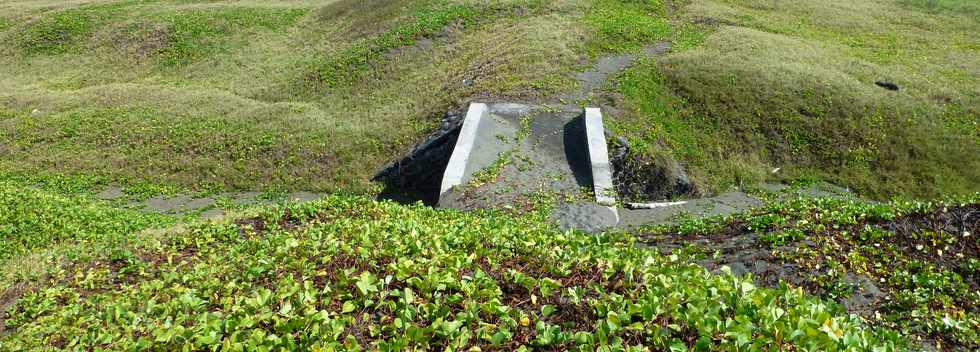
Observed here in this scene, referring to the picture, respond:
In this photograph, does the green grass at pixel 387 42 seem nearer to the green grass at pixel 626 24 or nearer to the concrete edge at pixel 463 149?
the green grass at pixel 626 24

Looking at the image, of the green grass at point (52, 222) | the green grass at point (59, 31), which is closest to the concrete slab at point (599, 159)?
the green grass at point (52, 222)

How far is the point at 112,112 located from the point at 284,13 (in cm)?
1492

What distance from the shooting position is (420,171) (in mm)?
16125

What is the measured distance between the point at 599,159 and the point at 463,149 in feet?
10.8

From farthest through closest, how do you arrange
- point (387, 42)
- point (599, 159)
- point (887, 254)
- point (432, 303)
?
point (387, 42) < point (599, 159) < point (887, 254) < point (432, 303)

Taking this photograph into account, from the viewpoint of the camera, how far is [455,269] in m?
5.00

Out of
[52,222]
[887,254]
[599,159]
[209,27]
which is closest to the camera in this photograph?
[887,254]

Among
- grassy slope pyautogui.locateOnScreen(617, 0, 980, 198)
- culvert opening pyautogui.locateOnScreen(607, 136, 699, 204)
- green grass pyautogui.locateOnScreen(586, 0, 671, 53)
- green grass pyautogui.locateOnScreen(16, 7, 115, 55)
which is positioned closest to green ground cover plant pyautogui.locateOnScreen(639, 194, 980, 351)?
culvert opening pyautogui.locateOnScreen(607, 136, 699, 204)

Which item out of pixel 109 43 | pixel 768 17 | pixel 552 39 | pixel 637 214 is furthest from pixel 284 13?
pixel 637 214

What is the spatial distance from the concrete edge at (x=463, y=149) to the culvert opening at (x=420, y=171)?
17.6 inches

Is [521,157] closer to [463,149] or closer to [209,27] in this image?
[463,149]

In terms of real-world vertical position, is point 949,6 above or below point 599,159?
below

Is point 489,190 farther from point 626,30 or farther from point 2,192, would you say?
point 626,30

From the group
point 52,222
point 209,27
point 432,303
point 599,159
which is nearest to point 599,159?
point 599,159
